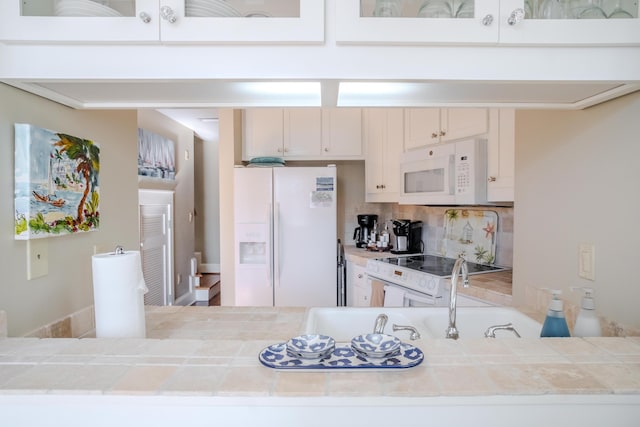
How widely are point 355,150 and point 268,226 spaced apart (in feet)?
3.57

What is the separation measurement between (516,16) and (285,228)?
8.02ft

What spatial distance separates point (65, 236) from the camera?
3.62 ft

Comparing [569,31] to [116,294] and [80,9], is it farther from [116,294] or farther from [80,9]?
[116,294]

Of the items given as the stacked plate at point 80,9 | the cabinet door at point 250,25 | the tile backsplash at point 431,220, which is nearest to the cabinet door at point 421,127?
the tile backsplash at point 431,220

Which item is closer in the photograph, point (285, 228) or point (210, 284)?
point (285, 228)

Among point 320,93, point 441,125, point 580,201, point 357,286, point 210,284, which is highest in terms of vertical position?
point 441,125

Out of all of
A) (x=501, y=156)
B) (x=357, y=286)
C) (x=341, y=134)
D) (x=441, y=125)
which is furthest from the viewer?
(x=341, y=134)

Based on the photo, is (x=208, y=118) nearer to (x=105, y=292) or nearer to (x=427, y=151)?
(x=427, y=151)

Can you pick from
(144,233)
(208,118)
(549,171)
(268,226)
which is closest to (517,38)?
Result: (549,171)

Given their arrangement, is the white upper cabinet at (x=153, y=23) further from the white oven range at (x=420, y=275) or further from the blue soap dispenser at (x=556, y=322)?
the white oven range at (x=420, y=275)

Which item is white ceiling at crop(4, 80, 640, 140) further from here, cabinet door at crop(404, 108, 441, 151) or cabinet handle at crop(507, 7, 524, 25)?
cabinet door at crop(404, 108, 441, 151)

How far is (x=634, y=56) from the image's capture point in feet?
2.90

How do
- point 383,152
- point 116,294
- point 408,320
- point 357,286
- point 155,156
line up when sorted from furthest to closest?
1. point 155,156
2. point 383,152
3. point 357,286
4. point 408,320
5. point 116,294

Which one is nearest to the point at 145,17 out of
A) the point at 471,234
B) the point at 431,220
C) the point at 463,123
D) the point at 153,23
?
the point at 153,23
